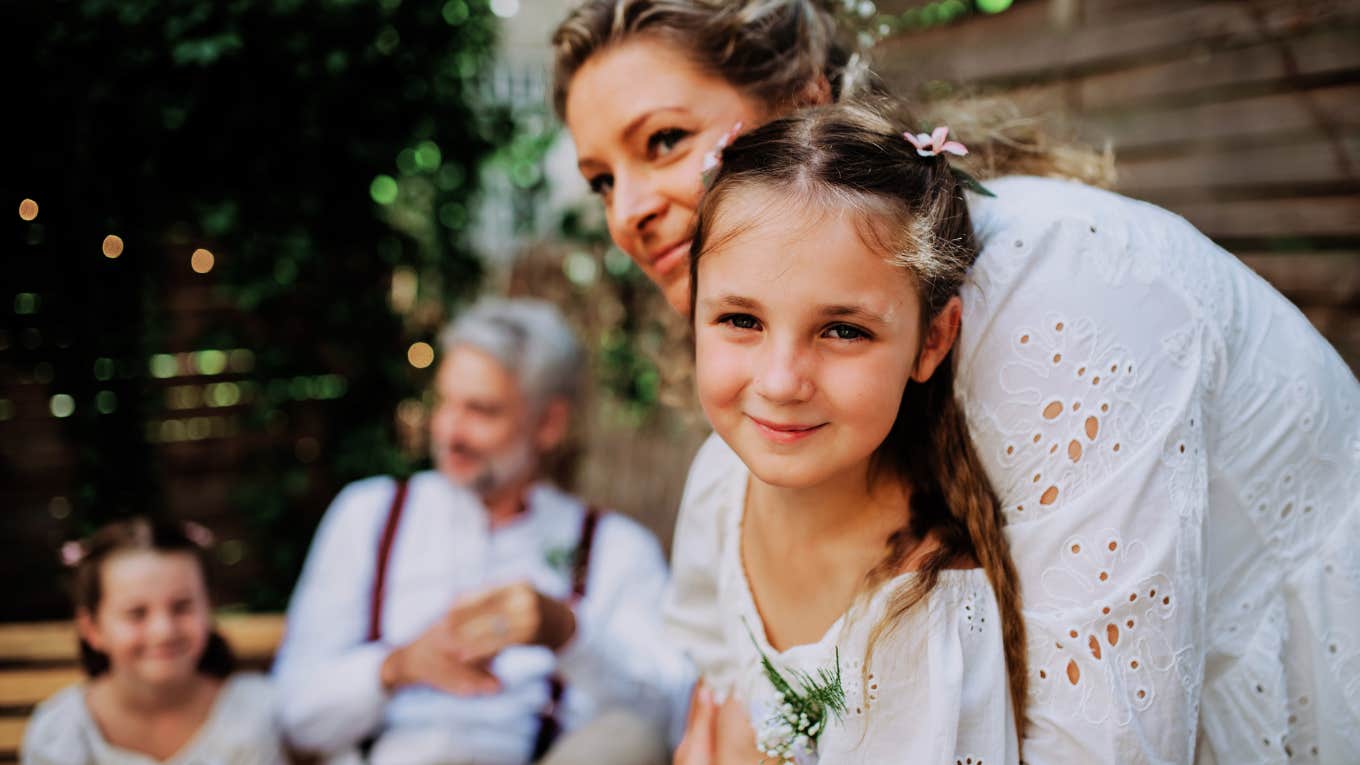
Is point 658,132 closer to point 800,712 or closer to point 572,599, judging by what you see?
point 800,712

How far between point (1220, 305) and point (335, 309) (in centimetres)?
291

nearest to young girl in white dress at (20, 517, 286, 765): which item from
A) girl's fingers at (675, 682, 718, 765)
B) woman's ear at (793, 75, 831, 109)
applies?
girl's fingers at (675, 682, 718, 765)

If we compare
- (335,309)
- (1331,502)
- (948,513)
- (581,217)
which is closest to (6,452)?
(335,309)

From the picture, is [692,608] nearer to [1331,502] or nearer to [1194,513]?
[1194,513]

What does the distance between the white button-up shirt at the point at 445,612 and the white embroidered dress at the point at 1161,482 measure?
1483 mm

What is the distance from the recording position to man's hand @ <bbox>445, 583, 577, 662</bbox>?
7.88 feet

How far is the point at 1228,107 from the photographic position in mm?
2477

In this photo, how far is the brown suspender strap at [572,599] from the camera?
275 centimetres

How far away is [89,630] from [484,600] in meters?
0.98

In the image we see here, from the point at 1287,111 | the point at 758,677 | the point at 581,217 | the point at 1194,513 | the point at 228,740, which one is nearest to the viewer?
the point at 1194,513

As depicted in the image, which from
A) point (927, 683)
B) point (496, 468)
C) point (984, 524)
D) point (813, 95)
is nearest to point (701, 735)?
point (927, 683)

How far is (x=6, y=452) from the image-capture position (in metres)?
3.16

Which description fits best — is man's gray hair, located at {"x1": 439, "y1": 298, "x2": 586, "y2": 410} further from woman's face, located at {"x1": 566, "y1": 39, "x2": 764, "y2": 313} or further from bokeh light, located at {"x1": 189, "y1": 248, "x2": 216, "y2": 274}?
woman's face, located at {"x1": 566, "y1": 39, "x2": 764, "y2": 313}

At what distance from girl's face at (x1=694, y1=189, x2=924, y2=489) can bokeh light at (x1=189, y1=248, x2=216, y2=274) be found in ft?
8.46
